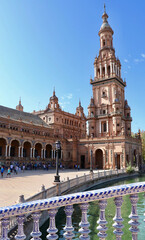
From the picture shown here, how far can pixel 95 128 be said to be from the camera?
54344 mm

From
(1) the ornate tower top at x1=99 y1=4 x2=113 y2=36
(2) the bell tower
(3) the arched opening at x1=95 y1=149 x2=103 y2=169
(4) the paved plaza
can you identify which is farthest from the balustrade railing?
(1) the ornate tower top at x1=99 y1=4 x2=113 y2=36

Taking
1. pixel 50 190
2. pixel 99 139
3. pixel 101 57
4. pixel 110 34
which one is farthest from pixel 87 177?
pixel 110 34

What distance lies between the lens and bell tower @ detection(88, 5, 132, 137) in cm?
5075

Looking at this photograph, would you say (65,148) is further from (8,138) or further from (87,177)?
(87,177)

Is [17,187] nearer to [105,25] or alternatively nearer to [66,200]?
[66,200]

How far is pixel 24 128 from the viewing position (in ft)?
157

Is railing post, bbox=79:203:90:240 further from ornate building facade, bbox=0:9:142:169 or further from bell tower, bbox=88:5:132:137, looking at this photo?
bell tower, bbox=88:5:132:137

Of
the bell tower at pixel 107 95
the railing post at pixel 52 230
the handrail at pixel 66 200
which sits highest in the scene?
the bell tower at pixel 107 95

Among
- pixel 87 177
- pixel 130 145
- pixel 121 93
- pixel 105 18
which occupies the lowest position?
pixel 87 177

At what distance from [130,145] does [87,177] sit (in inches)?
1026

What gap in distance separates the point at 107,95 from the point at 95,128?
9.64 meters

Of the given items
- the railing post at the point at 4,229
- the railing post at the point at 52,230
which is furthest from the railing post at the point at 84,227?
the railing post at the point at 4,229

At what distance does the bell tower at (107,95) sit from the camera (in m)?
50.8

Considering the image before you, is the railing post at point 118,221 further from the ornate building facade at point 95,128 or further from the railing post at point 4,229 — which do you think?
the ornate building facade at point 95,128
